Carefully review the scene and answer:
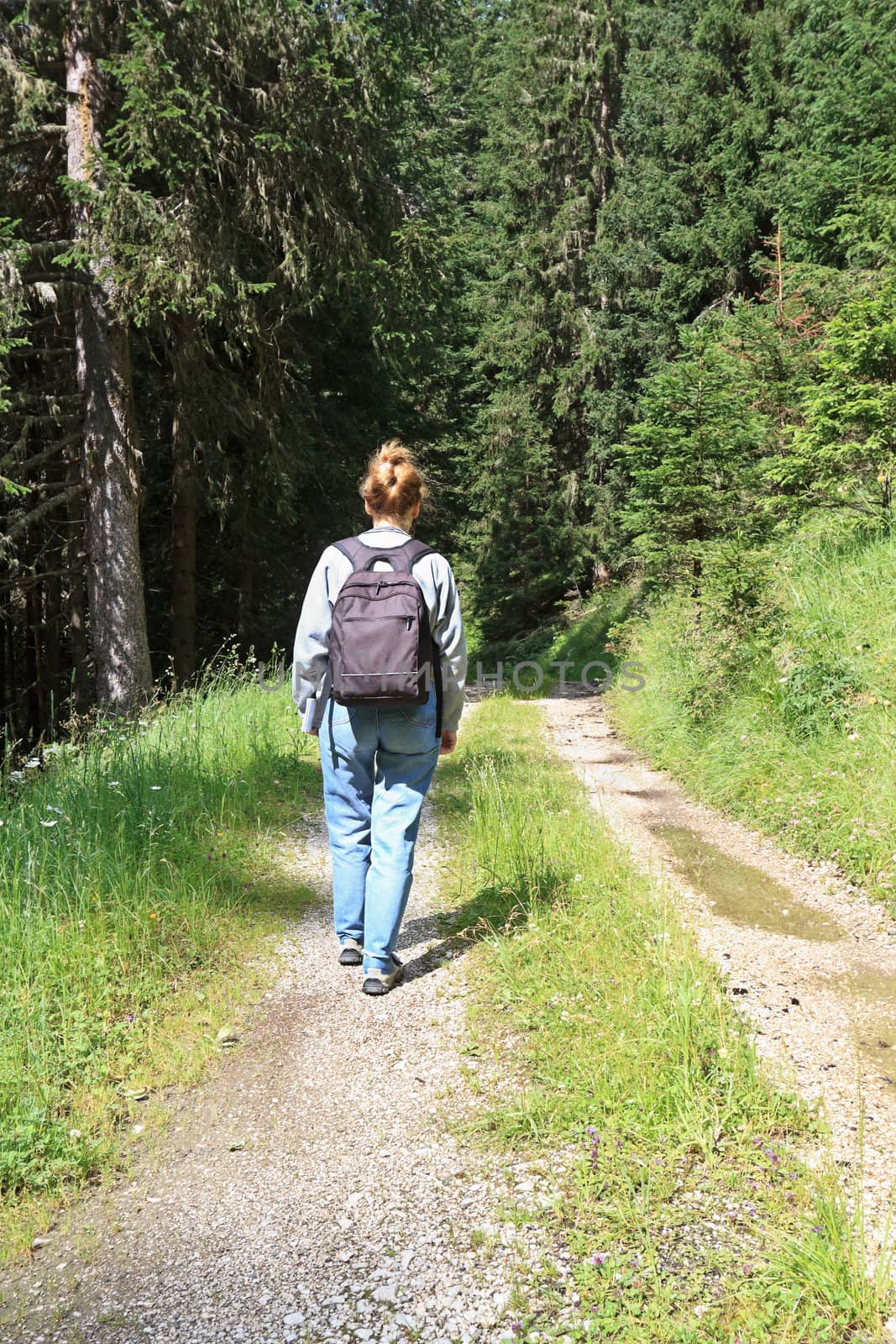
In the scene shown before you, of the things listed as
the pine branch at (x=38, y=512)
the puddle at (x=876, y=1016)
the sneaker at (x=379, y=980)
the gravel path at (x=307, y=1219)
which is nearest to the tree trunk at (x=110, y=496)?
the pine branch at (x=38, y=512)

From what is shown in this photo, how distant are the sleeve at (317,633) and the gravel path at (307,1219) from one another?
4.64 feet

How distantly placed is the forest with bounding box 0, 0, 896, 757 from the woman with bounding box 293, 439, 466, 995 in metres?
4.19

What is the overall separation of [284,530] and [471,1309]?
13.3 m

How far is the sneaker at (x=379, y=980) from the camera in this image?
3.66m

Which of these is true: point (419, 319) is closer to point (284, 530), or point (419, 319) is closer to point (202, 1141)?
point (284, 530)

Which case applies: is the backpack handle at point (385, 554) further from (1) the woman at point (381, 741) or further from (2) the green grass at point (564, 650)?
(2) the green grass at point (564, 650)

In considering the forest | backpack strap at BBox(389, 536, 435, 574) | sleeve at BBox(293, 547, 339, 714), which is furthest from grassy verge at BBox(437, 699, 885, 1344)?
the forest

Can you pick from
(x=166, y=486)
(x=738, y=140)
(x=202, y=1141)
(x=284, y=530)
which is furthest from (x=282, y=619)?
(x=202, y=1141)

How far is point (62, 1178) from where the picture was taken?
2564mm

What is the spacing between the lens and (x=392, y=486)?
3783 millimetres

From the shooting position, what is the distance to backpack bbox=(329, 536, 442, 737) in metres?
3.48

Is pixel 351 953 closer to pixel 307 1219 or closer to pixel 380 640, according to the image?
pixel 380 640

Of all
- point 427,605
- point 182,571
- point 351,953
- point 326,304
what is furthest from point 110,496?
point 351,953

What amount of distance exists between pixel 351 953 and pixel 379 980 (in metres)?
0.33
